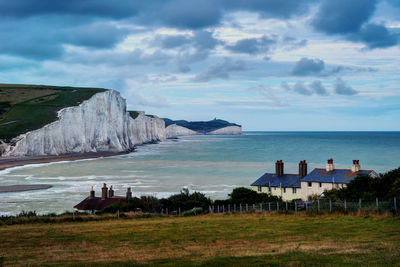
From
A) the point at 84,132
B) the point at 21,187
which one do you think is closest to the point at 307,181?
the point at 21,187

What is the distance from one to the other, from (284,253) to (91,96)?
134 metres

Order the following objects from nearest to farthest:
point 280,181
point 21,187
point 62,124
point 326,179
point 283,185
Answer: point 326,179
point 283,185
point 280,181
point 21,187
point 62,124

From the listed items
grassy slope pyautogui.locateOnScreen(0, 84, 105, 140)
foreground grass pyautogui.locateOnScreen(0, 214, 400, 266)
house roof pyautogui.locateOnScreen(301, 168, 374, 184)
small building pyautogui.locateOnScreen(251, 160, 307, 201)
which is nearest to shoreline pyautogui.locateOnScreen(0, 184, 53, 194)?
small building pyautogui.locateOnScreen(251, 160, 307, 201)

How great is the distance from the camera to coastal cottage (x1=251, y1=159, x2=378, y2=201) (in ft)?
134

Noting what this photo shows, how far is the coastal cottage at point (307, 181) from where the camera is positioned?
40844mm

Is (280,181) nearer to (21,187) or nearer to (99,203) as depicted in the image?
(99,203)

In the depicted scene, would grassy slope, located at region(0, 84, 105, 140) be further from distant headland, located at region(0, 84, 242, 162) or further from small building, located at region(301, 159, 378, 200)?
small building, located at region(301, 159, 378, 200)

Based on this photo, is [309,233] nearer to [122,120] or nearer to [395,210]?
[395,210]

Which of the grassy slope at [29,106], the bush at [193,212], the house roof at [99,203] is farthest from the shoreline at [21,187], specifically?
the grassy slope at [29,106]

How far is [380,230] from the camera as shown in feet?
62.4

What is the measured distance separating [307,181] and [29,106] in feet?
408

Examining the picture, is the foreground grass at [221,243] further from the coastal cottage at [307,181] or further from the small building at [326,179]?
the coastal cottage at [307,181]

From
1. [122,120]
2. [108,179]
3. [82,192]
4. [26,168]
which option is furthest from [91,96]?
[82,192]

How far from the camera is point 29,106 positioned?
14675cm
